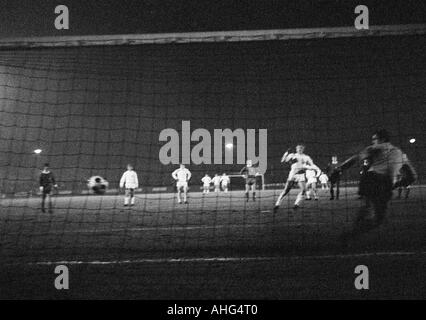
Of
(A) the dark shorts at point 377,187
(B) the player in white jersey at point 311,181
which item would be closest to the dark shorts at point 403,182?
(A) the dark shorts at point 377,187

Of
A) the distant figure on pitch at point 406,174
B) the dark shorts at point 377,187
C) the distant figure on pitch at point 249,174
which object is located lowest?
the dark shorts at point 377,187

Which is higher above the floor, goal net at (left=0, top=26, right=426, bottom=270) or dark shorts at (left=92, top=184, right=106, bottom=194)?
dark shorts at (left=92, top=184, right=106, bottom=194)

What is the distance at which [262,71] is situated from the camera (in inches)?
276

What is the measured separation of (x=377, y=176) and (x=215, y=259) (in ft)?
9.15

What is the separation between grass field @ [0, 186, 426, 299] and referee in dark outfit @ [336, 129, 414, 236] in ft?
1.19

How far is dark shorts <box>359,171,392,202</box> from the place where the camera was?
19.0ft

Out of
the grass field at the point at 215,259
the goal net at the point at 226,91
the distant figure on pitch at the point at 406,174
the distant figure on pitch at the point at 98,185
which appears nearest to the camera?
the grass field at the point at 215,259

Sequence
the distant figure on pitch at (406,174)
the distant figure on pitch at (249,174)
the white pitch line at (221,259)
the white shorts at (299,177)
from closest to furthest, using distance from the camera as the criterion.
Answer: the white pitch line at (221,259) < the distant figure on pitch at (406,174) < the white shorts at (299,177) < the distant figure on pitch at (249,174)

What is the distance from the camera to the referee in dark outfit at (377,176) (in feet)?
19.1

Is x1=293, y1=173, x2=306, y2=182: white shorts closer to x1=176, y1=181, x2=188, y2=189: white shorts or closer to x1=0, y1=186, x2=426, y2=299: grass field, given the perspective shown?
x1=0, y1=186, x2=426, y2=299: grass field

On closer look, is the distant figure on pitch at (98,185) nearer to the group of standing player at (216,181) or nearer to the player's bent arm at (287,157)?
the group of standing player at (216,181)

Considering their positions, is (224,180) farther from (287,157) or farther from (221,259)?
(221,259)

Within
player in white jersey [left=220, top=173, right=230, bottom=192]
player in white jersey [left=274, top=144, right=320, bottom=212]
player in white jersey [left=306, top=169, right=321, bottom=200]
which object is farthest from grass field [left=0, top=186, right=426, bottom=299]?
player in white jersey [left=220, top=173, right=230, bottom=192]
